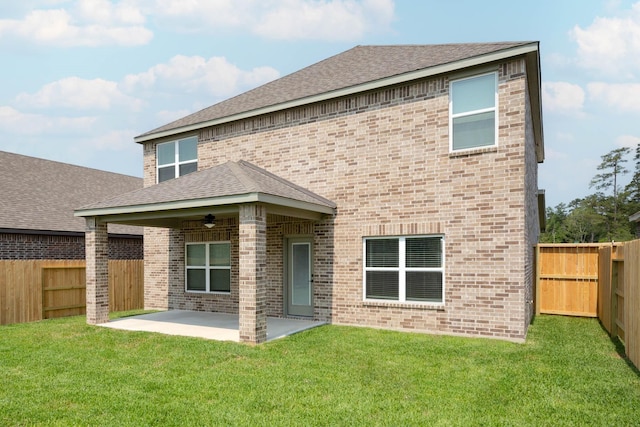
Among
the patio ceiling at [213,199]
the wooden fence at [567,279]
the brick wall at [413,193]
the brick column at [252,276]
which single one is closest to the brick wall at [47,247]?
the patio ceiling at [213,199]

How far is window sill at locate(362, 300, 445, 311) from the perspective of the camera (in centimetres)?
920

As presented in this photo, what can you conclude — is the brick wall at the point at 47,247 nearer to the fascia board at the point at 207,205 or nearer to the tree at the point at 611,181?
the fascia board at the point at 207,205

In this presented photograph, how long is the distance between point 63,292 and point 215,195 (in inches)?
300

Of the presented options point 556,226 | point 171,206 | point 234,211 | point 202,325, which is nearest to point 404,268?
point 234,211

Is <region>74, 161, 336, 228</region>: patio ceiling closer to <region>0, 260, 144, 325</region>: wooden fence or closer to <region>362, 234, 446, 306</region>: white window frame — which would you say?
<region>362, 234, 446, 306</region>: white window frame

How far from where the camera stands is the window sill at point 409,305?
30.2 feet

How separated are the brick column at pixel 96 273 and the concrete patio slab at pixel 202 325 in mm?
379

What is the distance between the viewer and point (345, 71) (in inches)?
481

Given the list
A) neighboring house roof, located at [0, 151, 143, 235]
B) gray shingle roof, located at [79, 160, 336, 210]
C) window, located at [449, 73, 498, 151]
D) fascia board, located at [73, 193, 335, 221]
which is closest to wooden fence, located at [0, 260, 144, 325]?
fascia board, located at [73, 193, 335, 221]

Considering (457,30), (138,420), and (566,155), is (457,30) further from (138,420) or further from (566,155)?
(566,155)

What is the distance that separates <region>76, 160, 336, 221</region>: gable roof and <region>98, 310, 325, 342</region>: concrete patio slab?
283 centimetres

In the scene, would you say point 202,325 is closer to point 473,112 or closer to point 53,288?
point 53,288

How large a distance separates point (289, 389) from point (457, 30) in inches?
517

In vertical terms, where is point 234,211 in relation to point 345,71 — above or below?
below
